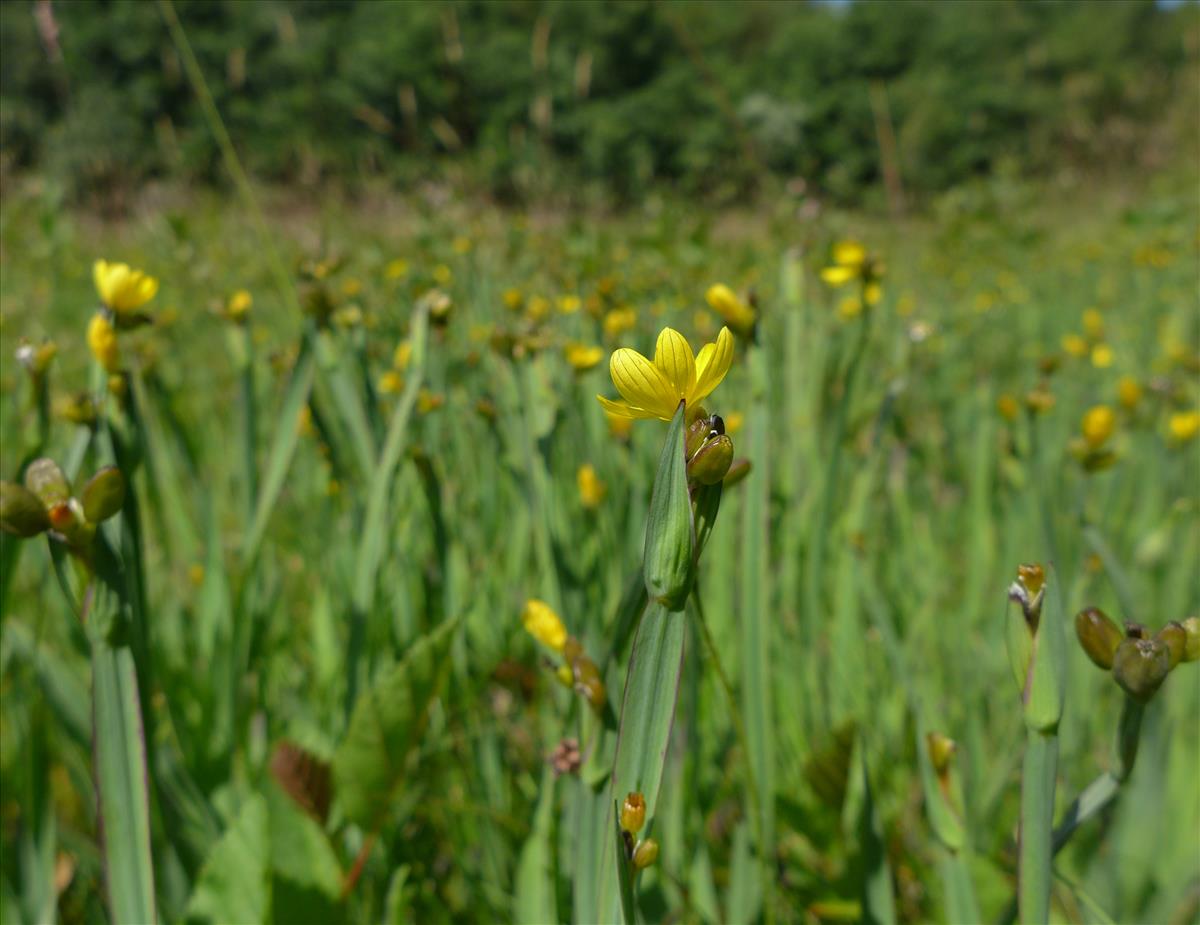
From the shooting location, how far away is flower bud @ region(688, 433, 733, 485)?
1.08 ft

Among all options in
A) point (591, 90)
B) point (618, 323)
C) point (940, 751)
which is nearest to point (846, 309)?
point (618, 323)

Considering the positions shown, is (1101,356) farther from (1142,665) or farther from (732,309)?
(1142,665)

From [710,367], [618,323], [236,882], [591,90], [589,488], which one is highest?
[591,90]

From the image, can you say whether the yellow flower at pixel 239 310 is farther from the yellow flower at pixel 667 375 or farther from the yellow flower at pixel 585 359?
the yellow flower at pixel 667 375

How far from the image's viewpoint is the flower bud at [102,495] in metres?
0.42

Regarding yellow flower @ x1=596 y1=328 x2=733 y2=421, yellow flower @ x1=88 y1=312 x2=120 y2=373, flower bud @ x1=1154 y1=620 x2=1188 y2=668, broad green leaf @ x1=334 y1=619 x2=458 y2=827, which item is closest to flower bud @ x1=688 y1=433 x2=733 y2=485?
yellow flower @ x1=596 y1=328 x2=733 y2=421

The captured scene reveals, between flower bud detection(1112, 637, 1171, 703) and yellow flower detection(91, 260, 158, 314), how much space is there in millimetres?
692

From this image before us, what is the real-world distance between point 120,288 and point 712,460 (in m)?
0.57

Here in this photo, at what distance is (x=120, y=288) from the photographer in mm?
697

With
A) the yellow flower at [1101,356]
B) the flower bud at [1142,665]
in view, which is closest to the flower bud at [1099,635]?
the flower bud at [1142,665]

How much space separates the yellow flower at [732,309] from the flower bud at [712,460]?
344 mm

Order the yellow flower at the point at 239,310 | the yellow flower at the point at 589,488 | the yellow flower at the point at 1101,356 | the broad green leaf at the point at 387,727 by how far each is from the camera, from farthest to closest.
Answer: the yellow flower at the point at 1101,356
the yellow flower at the point at 239,310
the yellow flower at the point at 589,488
the broad green leaf at the point at 387,727

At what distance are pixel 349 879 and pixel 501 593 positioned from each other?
48 centimetres

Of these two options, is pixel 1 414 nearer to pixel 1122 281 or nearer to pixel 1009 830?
pixel 1009 830
